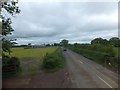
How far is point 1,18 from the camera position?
782 inches

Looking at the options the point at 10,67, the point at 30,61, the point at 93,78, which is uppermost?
the point at 10,67

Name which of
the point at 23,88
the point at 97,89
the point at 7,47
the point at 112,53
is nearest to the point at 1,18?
the point at 7,47

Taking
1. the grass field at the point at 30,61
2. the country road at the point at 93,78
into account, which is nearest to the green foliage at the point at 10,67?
the grass field at the point at 30,61

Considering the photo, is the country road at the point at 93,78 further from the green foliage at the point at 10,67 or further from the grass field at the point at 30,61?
the green foliage at the point at 10,67

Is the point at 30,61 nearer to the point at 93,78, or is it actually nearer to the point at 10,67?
the point at 10,67

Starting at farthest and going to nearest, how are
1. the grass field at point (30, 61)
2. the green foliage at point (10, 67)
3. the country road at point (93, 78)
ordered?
1. the grass field at point (30, 61)
2. the green foliage at point (10, 67)
3. the country road at point (93, 78)

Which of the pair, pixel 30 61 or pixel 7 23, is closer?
pixel 7 23

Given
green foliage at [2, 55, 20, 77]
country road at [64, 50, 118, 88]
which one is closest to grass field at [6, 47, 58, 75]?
green foliage at [2, 55, 20, 77]

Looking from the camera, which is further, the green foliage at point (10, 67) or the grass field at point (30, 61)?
the grass field at point (30, 61)

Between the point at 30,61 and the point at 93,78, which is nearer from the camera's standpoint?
the point at 93,78

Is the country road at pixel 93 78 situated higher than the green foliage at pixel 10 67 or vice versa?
the green foliage at pixel 10 67

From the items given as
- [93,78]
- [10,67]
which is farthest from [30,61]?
[93,78]

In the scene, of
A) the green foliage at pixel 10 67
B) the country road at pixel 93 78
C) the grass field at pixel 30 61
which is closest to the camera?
the country road at pixel 93 78

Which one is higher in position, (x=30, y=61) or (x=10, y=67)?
(x=10, y=67)
